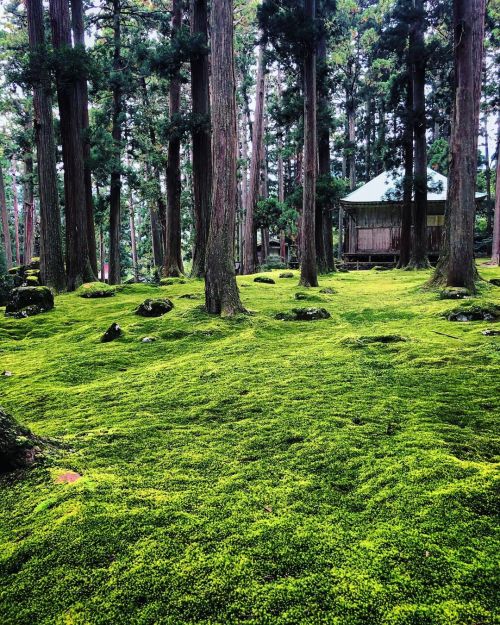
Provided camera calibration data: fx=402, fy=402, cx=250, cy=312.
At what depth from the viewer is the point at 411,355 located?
15.6ft

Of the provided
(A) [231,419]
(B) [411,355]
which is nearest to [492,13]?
(B) [411,355]

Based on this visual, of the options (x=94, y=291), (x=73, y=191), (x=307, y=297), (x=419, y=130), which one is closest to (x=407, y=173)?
(x=419, y=130)

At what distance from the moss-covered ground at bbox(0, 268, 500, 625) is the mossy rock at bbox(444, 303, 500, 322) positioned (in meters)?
1.82

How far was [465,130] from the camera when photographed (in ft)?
29.0

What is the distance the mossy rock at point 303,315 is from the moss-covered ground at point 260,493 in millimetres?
2324

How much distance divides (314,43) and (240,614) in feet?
44.0

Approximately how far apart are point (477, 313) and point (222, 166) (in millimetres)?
4940

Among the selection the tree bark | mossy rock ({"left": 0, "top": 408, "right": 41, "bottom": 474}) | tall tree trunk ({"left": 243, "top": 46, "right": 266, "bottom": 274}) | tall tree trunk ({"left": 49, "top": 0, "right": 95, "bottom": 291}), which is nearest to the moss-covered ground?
mossy rock ({"left": 0, "top": 408, "right": 41, "bottom": 474})

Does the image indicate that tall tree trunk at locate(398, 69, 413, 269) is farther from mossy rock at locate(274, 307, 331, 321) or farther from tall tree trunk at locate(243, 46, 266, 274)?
mossy rock at locate(274, 307, 331, 321)

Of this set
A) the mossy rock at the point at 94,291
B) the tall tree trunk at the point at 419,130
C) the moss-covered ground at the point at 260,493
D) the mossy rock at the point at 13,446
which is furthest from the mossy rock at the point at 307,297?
→ the tall tree trunk at the point at 419,130

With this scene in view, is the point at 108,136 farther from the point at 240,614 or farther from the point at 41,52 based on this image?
the point at 240,614

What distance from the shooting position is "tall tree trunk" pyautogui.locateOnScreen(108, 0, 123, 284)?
14602 mm

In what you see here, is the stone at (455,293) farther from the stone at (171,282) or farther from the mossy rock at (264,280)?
the stone at (171,282)

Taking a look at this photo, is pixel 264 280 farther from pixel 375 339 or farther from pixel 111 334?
pixel 375 339
